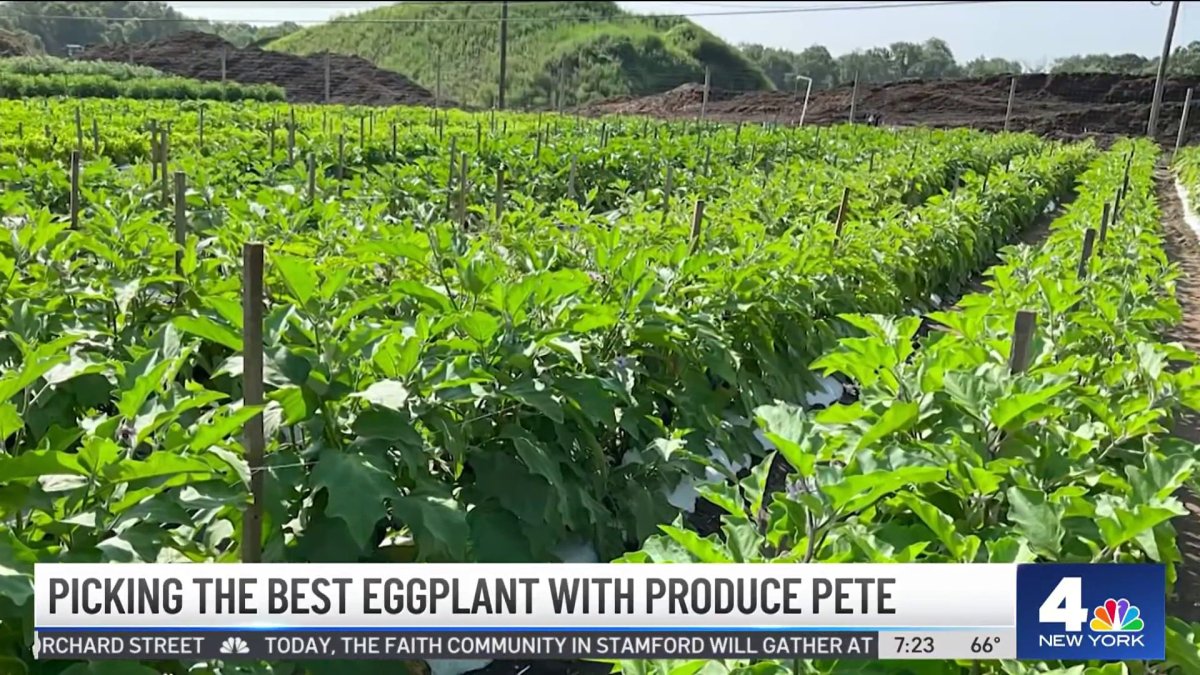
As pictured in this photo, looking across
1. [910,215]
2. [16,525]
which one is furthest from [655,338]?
[910,215]

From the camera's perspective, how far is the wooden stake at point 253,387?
2020 mm

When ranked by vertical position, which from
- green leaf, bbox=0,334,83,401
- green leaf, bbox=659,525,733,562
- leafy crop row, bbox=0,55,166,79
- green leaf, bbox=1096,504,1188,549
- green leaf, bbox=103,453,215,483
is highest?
leafy crop row, bbox=0,55,166,79

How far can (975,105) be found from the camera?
43.2 m

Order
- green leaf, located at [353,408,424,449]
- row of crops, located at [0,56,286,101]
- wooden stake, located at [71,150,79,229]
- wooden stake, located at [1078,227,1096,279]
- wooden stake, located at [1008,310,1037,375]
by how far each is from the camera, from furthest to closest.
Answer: row of crops, located at [0,56,286,101] → wooden stake, located at [1078,227,1096,279] → wooden stake, located at [71,150,79,229] → wooden stake, located at [1008,310,1037,375] → green leaf, located at [353,408,424,449]

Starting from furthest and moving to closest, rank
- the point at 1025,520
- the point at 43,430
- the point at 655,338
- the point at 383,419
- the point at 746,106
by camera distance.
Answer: the point at 746,106, the point at 655,338, the point at 43,430, the point at 383,419, the point at 1025,520

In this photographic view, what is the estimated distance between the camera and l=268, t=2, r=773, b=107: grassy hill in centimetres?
5522

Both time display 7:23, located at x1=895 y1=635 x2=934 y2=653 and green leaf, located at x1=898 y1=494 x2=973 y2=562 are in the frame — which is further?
green leaf, located at x1=898 y1=494 x2=973 y2=562

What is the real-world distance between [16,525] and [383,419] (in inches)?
29.6

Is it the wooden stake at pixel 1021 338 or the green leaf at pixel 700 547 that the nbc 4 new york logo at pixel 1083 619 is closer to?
the green leaf at pixel 700 547

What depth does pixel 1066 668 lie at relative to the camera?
1812mm

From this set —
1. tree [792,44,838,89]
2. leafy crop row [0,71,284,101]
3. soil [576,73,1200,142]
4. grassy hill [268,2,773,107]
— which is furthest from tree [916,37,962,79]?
leafy crop row [0,71,284,101]

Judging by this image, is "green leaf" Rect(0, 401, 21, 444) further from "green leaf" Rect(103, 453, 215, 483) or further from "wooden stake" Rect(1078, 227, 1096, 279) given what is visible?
"wooden stake" Rect(1078, 227, 1096, 279)

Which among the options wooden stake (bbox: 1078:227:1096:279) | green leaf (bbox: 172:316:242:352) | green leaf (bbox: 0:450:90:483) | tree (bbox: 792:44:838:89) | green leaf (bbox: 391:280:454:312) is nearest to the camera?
green leaf (bbox: 0:450:90:483)

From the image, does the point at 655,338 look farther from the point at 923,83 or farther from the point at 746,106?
the point at 923,83
